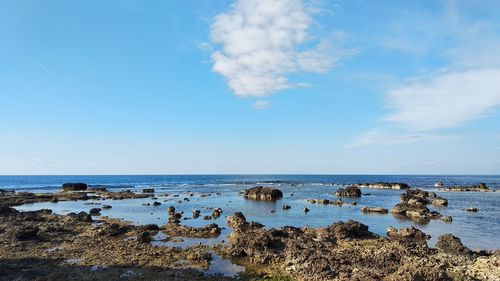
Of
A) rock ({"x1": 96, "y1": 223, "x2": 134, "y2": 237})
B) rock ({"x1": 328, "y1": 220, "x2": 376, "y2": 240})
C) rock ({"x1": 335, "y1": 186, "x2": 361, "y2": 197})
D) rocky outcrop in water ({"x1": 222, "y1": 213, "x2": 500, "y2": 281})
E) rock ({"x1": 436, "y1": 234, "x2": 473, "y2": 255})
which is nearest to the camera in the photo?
rocky outcrop in water ({"x1": 222, "y1": 213, "x2": 500, "y2": 281})

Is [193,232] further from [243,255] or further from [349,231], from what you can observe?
[349,231]

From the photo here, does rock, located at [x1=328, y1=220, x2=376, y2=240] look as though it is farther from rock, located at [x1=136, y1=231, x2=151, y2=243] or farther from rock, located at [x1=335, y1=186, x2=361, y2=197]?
rock, located at [x1=335, y1=186, x2=361, y2=197]

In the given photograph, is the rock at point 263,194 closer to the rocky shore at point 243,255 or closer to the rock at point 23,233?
the rocky shore at point 243,255

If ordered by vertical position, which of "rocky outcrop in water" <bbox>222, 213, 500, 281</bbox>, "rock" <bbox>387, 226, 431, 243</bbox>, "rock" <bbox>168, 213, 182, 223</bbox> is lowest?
"rock" <bbox>387, 226, 431, 243</bbox>

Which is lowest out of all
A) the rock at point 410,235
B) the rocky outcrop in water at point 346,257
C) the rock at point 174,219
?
the rock at point 410,235

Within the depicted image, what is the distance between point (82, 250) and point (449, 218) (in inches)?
1706

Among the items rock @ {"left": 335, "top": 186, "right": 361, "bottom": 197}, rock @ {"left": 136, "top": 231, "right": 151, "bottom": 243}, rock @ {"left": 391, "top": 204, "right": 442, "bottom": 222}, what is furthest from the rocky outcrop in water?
rock @ {"left": 335, "top": 186, "right": 361, "bottom": 197}

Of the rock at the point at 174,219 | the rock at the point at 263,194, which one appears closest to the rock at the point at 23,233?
the rock at the point at 174,219

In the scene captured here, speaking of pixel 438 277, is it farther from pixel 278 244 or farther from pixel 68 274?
pixel 68 274

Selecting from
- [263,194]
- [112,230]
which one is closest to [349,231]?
[112,230]

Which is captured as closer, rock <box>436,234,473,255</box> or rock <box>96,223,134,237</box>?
rock <box>436,234,473,255</box>

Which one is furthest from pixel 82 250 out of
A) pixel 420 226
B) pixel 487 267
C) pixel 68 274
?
pixel 420 226

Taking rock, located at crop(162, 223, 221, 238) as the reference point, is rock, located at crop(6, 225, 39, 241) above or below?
above

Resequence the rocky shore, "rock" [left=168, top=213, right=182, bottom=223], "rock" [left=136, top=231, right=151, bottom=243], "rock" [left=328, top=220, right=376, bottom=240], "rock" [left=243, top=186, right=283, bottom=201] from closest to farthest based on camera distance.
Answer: the rocky shore < "rock" [left=136, top=231, right=151, bottom=243] < "rock" [left=328, top=220, right=376, bottom=240] < "rock" [left=168, top=213, right=182, bottom=223] < "rock" [left=243, top=186, right=283, bottom=201]
